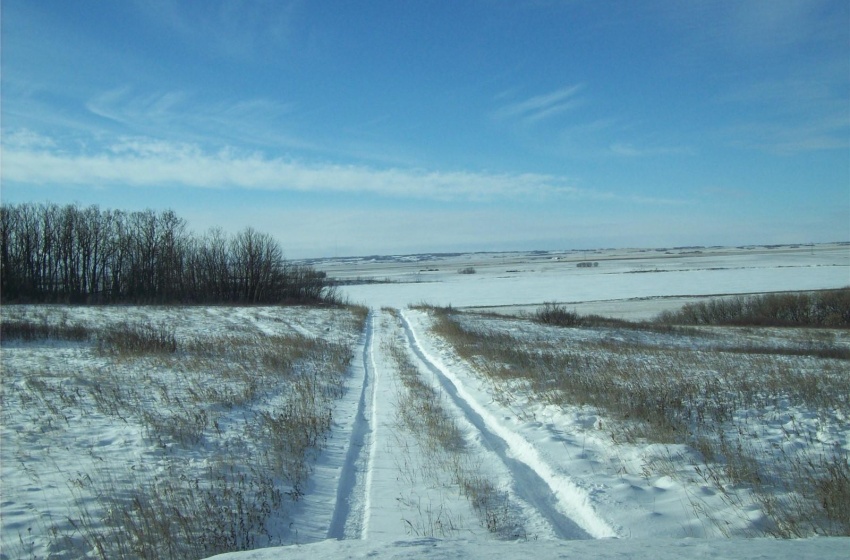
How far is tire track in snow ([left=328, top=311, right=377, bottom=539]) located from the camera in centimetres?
525

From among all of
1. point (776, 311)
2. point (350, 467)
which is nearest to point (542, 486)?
point (350, 467)

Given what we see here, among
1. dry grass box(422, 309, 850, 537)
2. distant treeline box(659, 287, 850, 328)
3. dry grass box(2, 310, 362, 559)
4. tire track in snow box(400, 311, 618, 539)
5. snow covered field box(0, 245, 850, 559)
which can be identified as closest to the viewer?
snow covered field box(0, 245, 850, 559)


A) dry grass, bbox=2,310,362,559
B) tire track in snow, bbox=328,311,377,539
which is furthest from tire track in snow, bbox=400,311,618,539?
dry grass, bbox=2,310,362,559

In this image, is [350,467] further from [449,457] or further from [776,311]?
[776,311]

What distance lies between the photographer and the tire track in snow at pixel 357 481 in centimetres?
525

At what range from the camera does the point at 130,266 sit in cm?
5500

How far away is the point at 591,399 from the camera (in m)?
10.1

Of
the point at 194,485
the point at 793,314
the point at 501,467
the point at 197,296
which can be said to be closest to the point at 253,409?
the point at 194,485

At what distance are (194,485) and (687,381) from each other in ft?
34.7

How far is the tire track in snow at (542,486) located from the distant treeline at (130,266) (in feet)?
153

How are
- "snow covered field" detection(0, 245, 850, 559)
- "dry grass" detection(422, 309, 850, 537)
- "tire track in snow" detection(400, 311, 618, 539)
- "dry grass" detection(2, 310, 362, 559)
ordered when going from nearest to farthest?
"snow covered field" detection(0, 245, 850, 559)
"dry grass" detection(2, 310, 362, 559)
"tire track in snow" detection(400, 311, 618, 539)
"dry grass" detection(422, 309, 850, 537)

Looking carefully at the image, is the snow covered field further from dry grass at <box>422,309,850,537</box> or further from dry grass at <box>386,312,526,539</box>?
dry grass at <box>422,309,850,537</box>

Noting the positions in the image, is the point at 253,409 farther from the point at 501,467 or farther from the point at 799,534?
the point at 799,534

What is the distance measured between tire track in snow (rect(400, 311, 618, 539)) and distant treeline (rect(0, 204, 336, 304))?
46.6 meters
